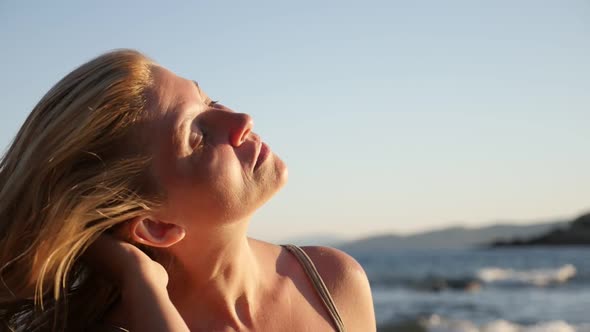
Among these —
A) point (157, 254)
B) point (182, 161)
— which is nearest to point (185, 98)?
point (182, 161)

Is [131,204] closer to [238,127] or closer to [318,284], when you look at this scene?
[238,127]

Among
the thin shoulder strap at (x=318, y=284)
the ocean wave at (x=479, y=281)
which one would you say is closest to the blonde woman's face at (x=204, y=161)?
the thin shoulder strap at (x=318, y=284)

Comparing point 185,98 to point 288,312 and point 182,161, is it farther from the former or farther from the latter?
point 288,312

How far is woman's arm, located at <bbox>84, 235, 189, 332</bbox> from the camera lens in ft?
6.77

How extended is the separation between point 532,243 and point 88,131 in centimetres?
6748

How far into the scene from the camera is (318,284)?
2436 millimetres

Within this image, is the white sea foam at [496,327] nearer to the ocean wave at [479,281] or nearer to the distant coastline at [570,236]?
the ocean wave at [479,281]

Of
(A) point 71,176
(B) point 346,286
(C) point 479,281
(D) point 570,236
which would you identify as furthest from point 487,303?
(D) point 570,236

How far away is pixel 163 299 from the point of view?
6.86 feet

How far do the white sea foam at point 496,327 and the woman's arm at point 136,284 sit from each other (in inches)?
417

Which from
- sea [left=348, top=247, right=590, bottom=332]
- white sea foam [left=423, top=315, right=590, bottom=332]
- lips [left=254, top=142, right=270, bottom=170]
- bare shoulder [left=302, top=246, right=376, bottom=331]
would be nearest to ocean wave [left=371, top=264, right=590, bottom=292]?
sea [left=348, top=247, right=590, bottom=332]

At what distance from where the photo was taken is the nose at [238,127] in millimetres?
2182

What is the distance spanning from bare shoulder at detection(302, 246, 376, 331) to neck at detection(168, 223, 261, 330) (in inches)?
10.7

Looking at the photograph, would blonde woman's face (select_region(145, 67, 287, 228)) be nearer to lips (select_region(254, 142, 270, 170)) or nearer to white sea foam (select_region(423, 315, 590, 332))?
lips (select_region(254, 142, 270, 170))
